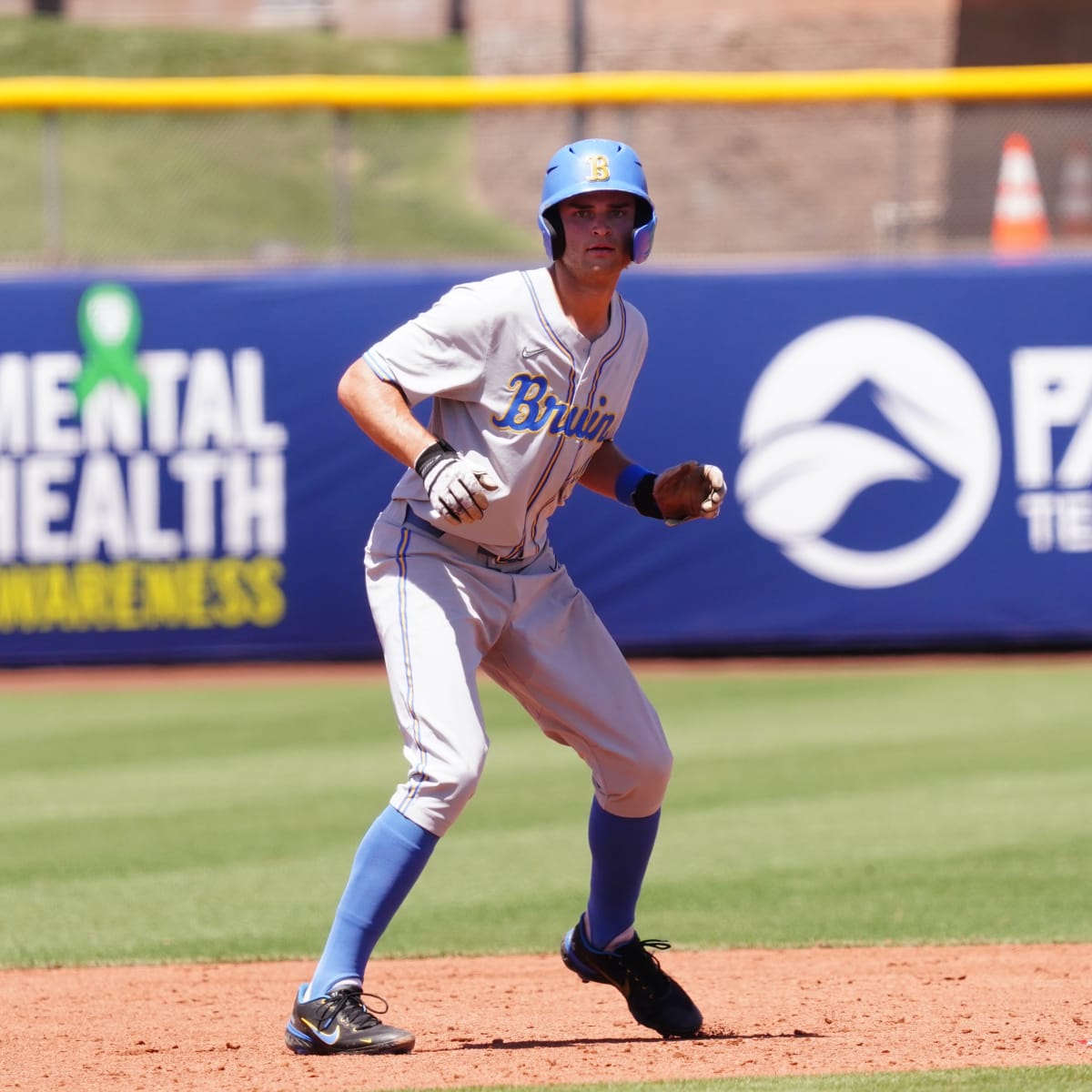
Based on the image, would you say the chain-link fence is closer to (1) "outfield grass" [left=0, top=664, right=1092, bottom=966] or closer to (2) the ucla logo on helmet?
(1) "outfield grass" [left=0, top=664, right=1092, bottom=966]

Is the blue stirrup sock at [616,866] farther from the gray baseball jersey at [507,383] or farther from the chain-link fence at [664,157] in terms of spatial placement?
the chain-link fence at [664,157]

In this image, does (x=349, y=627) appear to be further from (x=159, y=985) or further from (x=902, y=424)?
(x=159, y=985)

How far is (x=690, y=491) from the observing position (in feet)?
14.0

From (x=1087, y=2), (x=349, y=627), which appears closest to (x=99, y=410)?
(x=349, y=627)

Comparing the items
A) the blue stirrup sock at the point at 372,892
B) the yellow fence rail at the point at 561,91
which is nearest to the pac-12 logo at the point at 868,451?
the yellow fence rail at the point at 561,91

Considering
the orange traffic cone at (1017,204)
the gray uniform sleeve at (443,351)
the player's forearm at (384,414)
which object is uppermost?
the orange traffic cone at (1017,204)

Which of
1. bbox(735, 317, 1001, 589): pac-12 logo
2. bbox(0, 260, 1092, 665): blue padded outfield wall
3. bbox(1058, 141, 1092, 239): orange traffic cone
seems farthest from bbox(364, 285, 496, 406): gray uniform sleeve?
bbox(1058, 141, 1092, 239): orange traffic cone

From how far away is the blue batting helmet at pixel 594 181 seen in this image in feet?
13.0

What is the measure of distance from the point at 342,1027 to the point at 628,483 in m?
1.40

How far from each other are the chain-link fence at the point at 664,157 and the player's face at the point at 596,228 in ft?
24.3

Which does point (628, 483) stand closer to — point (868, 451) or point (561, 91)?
point (868, 451)

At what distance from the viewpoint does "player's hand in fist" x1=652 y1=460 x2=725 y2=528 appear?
13.9ft

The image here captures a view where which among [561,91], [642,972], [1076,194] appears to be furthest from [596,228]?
[1076,194]

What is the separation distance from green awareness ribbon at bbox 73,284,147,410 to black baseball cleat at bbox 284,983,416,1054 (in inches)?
291
